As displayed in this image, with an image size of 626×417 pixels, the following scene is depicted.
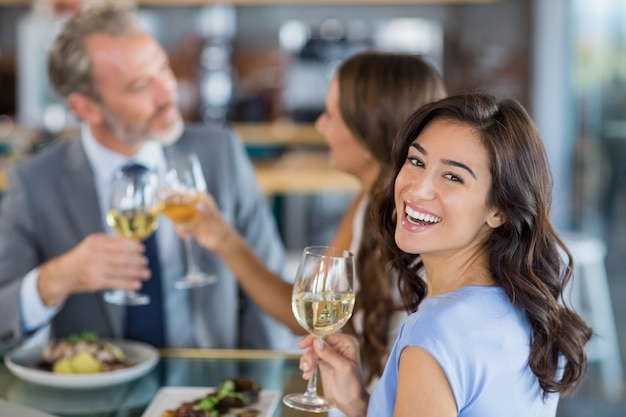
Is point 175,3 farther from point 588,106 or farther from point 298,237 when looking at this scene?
point 588,106

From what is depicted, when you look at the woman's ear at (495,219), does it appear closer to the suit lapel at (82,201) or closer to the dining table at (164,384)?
the dining table at (164,384)

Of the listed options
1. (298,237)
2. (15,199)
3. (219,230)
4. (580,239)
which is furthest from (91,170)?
(298,237)

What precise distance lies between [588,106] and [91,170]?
3.45 m

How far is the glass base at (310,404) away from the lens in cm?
161

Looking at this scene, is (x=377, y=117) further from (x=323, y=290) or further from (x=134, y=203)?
(x=323, y=290)

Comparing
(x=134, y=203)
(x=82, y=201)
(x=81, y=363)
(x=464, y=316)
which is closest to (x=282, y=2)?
(x=82, y=201)

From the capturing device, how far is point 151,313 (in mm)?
2482

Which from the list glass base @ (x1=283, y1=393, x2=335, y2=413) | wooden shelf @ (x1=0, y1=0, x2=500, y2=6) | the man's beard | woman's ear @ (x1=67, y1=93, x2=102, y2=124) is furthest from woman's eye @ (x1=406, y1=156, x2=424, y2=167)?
wooden shelf @ (x1=0, y1=0, x2=500, y2=6)

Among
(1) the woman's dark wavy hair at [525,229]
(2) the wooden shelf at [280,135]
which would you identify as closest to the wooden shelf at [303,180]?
(2) the wooden shelf at [280,135]

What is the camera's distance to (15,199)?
252 cm

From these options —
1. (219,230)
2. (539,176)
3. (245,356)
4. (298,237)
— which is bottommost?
(298,237)

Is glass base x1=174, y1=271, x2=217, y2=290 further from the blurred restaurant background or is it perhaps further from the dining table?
the blurred restaurant background

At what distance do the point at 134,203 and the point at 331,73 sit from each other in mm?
3935

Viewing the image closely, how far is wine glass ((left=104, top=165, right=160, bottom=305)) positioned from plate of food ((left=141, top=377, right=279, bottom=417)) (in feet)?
1.42
